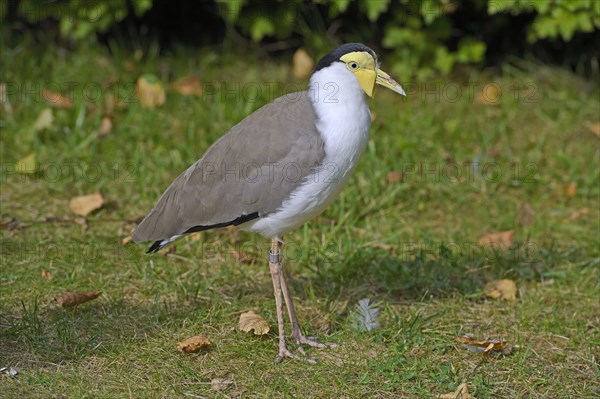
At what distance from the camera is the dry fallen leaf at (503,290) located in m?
4.98

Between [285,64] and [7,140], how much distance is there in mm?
2387

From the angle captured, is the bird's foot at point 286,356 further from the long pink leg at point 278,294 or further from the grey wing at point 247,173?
the grey wing at point 247,173

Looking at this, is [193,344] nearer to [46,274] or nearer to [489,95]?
[46,274]

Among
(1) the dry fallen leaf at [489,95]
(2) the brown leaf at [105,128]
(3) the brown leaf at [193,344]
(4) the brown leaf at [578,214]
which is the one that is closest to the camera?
(3) the brown leaf at [193,344]

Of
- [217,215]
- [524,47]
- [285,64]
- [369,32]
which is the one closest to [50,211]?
[217,215]

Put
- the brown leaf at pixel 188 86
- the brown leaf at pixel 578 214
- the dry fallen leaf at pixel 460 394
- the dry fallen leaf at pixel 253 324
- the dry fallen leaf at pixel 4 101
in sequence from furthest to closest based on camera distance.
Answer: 1. the brown leaf at pixel 188 86
2. the dry fallen leaf at pixel 4 101
3. the brown leaf at pixel 578 214
4. the dry fallen leaf at pixel 253 324
5. the dry fallen leaf at pixel 460 394

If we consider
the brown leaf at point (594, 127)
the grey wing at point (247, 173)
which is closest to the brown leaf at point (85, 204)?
the grey wing at point (247, 173)

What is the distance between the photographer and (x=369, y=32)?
24.5 feet

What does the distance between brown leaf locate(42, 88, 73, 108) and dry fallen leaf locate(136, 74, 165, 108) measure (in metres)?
0.52

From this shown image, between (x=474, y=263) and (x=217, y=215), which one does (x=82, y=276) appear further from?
(x=474, y=263)

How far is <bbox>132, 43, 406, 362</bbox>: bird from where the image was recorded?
420 centimetres

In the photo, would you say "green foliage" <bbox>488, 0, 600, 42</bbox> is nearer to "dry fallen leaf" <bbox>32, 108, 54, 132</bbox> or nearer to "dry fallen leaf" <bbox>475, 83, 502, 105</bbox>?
"dry fallen leaf" <bbox>475, 83, 502, 105</bbox>

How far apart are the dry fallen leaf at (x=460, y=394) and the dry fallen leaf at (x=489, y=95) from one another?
11.3 ft

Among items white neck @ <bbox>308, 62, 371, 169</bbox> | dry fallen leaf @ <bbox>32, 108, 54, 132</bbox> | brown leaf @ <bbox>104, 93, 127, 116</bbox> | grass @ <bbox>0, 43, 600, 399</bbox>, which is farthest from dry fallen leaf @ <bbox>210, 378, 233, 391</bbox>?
brown leaf @ <bbox>104, 93, 127, 116</bbox>
